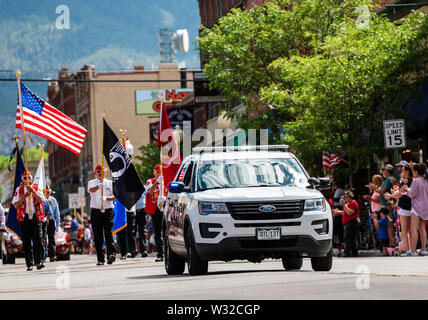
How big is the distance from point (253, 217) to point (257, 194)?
33 cm

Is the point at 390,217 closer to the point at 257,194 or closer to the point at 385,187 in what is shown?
the point at 385,187

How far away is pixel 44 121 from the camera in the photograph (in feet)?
86.9

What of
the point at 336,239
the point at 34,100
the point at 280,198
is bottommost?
the point at 336,239

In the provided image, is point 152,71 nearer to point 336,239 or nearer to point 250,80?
point 250,80

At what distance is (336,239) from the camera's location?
26984 millimetres

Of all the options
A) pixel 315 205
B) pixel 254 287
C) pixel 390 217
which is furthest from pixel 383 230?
pixel 254 287

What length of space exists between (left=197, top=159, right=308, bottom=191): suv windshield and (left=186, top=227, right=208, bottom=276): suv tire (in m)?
0.77

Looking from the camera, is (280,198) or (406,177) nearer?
(280,198)

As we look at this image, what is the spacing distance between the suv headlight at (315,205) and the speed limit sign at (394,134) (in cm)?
1008

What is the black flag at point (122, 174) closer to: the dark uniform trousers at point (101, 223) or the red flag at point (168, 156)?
the dark uniform trousers at point (101, 223)

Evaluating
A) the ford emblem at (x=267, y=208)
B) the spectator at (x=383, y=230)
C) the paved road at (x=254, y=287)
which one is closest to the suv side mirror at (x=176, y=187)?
the paved road at (x=254, y=287)
